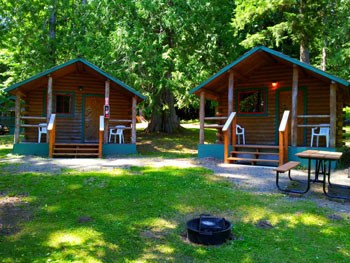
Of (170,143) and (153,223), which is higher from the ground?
(170,143)

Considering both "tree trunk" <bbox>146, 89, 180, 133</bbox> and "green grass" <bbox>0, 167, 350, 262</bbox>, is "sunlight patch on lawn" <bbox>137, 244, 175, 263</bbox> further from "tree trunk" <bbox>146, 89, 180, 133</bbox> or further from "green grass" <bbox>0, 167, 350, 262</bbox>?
"tree trunk" <bbox>146, 89, 180, 133</bbox>

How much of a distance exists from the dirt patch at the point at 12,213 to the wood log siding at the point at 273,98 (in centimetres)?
976

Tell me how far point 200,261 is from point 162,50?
15197 millimetres

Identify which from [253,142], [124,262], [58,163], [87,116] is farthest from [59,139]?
[124,262]

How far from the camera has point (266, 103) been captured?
13.6 meters

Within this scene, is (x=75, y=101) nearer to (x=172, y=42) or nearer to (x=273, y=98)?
(x=172, y=42)

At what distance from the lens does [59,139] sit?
50.6 ft

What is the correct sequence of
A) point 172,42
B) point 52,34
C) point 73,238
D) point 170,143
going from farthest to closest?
→ point 52,34 < point 172,42 < point 170,143 < point 73,238

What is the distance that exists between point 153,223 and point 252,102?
10.3 metres

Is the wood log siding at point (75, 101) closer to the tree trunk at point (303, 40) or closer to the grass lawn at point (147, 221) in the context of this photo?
the grass lawn at point (147, 221)

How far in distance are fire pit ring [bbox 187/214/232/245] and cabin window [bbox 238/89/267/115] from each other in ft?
31.2

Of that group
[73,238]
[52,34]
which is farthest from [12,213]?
[52,34]

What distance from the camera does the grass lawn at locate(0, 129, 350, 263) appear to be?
4188mm

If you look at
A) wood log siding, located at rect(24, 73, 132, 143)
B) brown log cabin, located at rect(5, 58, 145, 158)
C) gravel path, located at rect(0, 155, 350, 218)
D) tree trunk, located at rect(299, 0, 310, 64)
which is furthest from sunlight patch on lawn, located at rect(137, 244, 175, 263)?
tree trunk, located at rect(299, 0, 310, 64)
